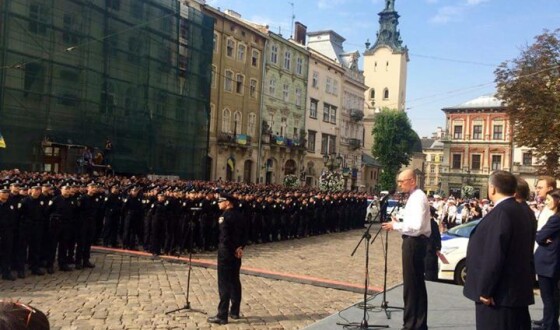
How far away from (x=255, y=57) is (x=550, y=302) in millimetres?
39133

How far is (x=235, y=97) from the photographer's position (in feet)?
136

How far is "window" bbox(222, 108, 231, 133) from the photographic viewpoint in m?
40.2

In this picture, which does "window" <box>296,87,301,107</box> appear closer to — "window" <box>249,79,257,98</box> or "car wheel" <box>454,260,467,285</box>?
"window" <box>249,79,257,98</box>

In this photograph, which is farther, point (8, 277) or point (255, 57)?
point (255, 57)

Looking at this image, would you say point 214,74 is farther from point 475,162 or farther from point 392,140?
point 475,162

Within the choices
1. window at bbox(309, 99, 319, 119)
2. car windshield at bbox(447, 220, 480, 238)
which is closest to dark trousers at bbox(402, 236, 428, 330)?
car windshield at bbox(447, 220, 480, 238)

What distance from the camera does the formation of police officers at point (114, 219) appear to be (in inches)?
405

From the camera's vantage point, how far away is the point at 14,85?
77.4ft

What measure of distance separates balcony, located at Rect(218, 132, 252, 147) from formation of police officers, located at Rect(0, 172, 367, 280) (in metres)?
17.5

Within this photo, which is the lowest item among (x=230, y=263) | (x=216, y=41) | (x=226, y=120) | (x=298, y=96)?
(x=230, y=263)

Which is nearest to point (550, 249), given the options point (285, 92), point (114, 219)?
point (114, 219)

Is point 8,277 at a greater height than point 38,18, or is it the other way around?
point 38,18

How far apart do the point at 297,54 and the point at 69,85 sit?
28416 mm

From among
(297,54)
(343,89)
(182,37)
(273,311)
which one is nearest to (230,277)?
(273,311)
